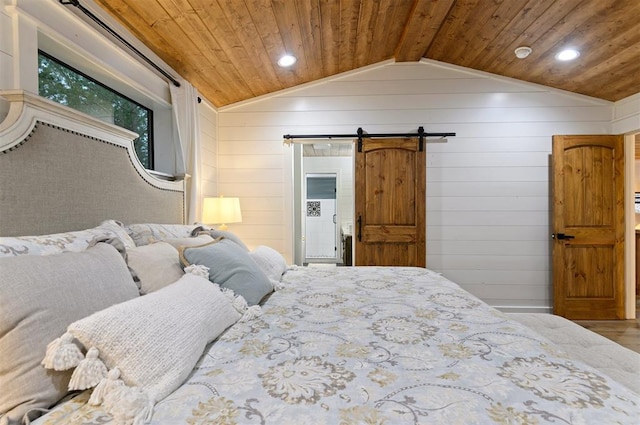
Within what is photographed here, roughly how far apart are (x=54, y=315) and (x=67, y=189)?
0.92m

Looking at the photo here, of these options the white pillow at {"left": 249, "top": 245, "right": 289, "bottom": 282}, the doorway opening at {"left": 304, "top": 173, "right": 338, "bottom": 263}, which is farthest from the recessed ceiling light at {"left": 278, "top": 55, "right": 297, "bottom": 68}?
the doorway opening at {"left": 304, "top": 173, "right": 338, "bottom": 263}

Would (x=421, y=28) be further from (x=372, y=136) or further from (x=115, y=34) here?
(x=115, y=34)

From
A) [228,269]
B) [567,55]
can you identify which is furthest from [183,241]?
[567,55]

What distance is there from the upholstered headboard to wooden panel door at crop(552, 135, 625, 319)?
400 centimetres

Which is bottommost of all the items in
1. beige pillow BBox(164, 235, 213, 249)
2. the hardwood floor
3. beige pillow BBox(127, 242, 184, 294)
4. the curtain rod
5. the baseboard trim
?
the hardwood floor

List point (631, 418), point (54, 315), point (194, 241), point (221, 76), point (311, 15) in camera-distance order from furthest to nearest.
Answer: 1. point (221, 76)
2. point (311, 15)
3. point (194, 241)
4. point (54, 315)
5. point (631, 418)

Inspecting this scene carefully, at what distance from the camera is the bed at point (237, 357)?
2.19ft

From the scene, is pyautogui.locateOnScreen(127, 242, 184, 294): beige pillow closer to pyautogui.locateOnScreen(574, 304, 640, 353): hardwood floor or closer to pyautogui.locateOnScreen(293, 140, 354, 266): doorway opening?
pyautogui.locateOnScreen(574, 304, 640, 353): hardwood floor

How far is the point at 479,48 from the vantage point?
297 cm

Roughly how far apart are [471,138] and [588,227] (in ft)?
5.17

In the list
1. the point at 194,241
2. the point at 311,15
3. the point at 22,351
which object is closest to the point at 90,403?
the point at 22,351

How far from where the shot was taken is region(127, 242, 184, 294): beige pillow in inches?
46.5

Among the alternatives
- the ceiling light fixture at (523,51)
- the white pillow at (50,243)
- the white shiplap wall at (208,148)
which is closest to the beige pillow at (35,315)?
the white pillow at (50,243)

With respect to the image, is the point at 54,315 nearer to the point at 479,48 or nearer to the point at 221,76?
the point at 221,76
